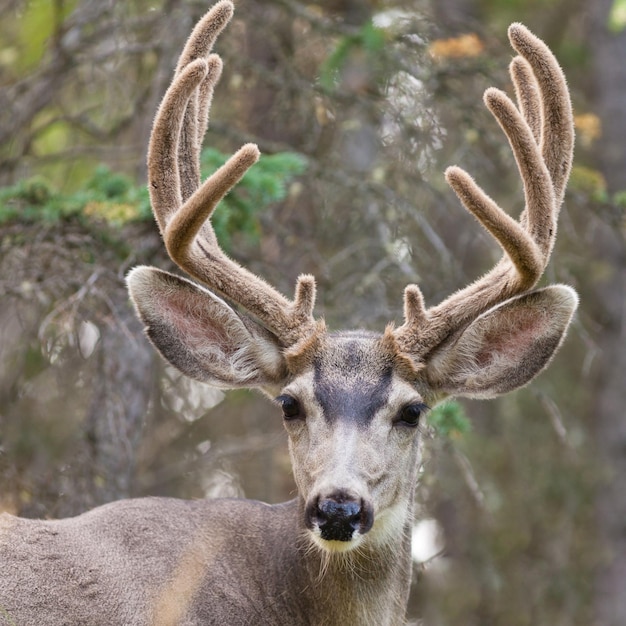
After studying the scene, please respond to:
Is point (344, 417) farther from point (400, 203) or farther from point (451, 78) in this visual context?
point (451, 78)

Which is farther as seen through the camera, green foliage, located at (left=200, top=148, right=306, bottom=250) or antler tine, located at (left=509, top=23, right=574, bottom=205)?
green foliage, located at (left=200, top=148, right=306, bottom=250)

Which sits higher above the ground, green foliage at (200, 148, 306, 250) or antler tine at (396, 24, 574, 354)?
antler tine at (396, 24, 574, 354)

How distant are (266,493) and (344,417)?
18.2 ft

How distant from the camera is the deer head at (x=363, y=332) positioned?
5.70m

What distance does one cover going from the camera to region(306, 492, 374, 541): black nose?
203 inches

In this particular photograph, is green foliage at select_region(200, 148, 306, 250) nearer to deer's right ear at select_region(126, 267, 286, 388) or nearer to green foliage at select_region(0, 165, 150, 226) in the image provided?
green foliage at select_region(0, 165, 150, 226)

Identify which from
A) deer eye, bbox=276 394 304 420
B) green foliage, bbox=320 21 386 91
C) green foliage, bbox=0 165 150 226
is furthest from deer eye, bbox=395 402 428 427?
green foliage, bbox=320 21 386 91

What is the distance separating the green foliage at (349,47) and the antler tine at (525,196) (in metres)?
2.83

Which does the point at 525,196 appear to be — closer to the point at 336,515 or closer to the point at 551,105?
the point at 551,105

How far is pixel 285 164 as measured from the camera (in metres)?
8.31

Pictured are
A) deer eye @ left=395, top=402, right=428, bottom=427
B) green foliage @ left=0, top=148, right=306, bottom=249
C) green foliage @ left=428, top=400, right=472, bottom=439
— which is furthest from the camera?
green foliage @ left=0, top=148, right=306, bottom=249

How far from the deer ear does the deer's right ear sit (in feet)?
2.92

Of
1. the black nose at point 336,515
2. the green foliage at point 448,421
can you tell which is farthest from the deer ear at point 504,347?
the green foliage at point 448,421

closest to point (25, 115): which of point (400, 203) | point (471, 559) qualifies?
point (400, 203)
